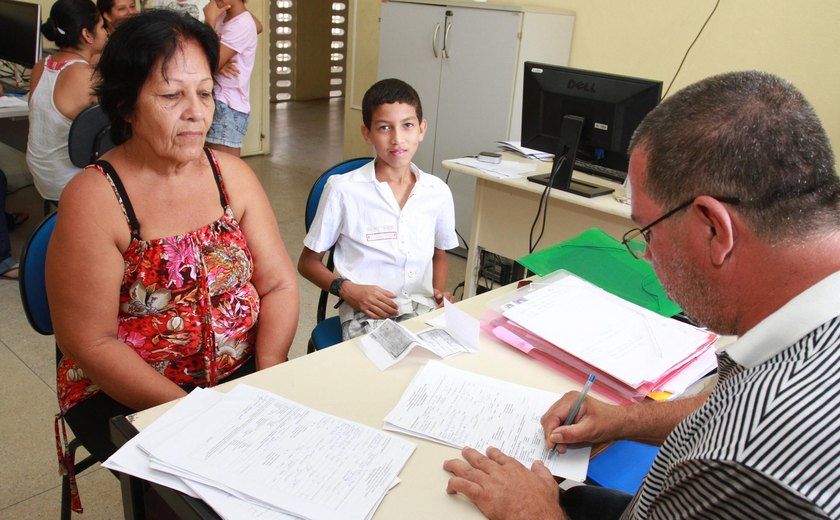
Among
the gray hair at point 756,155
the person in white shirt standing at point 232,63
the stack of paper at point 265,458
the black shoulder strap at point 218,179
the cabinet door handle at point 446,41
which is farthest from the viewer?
the person in white shirt standing at point 232,63

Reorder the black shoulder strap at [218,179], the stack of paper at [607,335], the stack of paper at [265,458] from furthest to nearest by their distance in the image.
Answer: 1. the black shoulder strap at [218,179]
2. the stack of paper at [607,335]
3. the stack of paper at [265,458]

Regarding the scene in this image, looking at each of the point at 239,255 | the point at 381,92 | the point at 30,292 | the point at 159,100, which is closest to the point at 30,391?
the point at 30,292

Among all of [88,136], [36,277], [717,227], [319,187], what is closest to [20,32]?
[88,136]

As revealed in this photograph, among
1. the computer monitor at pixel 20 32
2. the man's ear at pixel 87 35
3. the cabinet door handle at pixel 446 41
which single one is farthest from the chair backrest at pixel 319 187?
the computer monitor at pixel 20 32

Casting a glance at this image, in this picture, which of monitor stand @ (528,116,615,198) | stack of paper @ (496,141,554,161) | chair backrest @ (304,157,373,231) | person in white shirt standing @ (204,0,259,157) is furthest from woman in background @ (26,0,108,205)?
monitor stand @ (528,116,615,198)

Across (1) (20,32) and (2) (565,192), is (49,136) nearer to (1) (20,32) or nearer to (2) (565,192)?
(1) (20,32)

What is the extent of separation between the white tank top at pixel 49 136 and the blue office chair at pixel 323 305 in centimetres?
160

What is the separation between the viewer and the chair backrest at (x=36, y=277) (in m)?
1.33

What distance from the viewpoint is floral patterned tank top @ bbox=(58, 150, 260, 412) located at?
1337mm

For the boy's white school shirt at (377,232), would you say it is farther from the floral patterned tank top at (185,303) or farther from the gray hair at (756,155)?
the gray hair at (756,155)

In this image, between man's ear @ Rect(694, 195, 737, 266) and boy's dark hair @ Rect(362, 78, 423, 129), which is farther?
boy's dark hair @ Rect(362, 78, 423, 129)

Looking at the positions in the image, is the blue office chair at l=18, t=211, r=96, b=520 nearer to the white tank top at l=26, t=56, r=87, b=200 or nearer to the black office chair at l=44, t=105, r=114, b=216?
the black office chair at l=44, t=105, r=114, b=216

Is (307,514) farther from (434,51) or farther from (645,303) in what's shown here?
(434,51)

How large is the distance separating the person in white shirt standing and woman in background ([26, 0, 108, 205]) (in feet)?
2.73
